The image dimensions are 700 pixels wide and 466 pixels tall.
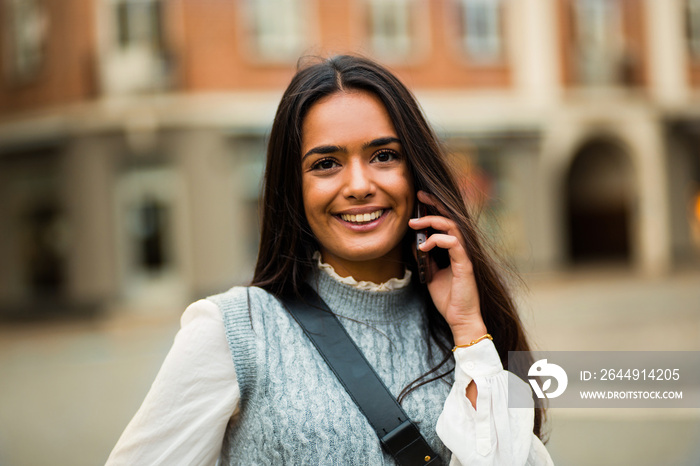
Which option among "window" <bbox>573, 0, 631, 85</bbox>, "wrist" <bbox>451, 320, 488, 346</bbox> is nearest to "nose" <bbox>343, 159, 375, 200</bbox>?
"wrist" <bbox>451, 320, 488, 346</bbox>

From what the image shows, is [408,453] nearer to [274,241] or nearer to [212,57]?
[274,241]

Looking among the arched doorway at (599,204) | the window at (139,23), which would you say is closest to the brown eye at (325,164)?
the window at (139,23)

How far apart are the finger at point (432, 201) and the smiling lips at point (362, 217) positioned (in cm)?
10

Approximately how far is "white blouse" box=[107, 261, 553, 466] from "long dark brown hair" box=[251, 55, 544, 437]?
5.4 inches

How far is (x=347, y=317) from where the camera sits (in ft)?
5.05

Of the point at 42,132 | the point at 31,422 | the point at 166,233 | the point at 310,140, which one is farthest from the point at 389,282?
the point at 42,132

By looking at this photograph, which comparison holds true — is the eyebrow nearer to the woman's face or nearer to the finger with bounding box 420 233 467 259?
the woman's face

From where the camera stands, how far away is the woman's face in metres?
1.48

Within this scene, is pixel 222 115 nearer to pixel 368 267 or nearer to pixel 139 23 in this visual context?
pixel 139 23

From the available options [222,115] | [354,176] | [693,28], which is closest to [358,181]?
[354,176]

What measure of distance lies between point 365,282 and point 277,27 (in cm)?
1344

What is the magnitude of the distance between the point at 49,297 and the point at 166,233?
307 cm

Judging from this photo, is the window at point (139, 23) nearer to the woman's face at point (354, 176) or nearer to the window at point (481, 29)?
the window at point (481, 29)

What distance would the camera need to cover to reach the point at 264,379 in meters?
1.39
